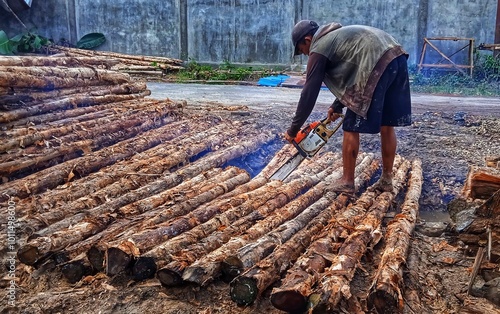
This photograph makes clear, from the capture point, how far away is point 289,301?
262 cm

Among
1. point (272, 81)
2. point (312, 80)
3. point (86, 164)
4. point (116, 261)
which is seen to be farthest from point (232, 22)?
point (116, 261)

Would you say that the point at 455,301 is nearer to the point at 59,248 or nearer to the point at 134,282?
the point at 134,282

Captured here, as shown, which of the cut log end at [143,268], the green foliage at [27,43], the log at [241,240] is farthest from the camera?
the green foliage at [27,43]

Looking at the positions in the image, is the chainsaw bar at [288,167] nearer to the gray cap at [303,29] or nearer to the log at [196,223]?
the log at [196,223]

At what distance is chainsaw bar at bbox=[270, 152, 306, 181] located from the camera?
5.10 m

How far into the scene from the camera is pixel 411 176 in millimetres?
5453

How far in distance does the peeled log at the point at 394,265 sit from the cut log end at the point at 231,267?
0.80 metres

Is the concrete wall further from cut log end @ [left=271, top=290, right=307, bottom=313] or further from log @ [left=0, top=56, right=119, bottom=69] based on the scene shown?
cut log end @ [left=271, top=290, right=307, bottom=313]

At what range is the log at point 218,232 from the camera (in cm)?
294

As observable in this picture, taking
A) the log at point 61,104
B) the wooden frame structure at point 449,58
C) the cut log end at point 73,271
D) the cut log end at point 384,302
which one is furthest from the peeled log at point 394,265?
the wooden frame structure at point 449,58

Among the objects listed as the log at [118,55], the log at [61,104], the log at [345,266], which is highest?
the log at [118,55]

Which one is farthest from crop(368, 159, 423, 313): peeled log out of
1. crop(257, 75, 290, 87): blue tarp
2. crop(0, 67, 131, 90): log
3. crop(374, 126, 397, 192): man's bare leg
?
crop(257, 75, 290, 87): blue tarp

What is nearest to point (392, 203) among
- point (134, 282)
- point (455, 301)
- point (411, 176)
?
point (411, 176)

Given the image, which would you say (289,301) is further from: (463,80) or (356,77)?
(463,80)
